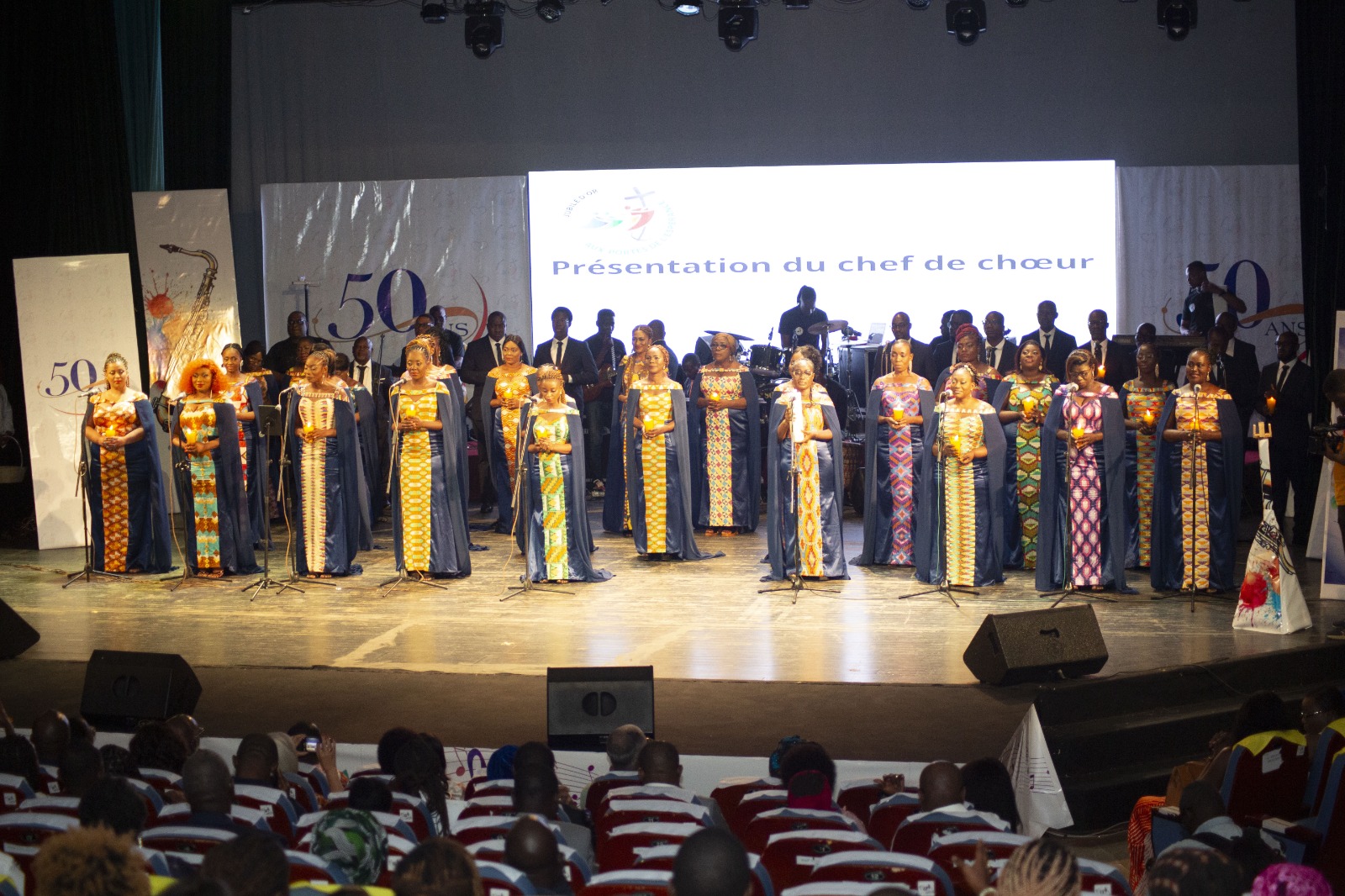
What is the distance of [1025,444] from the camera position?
9672 mm

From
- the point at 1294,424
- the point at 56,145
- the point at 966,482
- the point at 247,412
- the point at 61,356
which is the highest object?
the point at 56,145

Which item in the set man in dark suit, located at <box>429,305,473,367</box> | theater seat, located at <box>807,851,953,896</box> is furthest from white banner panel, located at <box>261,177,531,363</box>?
theater seat, located at <box>807,851,953,896</box>

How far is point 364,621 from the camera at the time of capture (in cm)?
843

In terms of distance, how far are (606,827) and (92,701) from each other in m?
3.28

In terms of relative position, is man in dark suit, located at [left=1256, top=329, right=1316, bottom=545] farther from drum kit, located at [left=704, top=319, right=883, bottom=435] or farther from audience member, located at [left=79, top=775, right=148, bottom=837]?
audience member, located at [left=79, top=775, right=148, bottom=837]

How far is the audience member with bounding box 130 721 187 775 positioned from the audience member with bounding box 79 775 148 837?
115 cm

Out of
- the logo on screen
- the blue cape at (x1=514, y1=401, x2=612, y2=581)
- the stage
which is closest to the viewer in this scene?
the stage

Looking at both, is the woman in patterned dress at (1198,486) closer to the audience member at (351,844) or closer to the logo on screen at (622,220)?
the audience member at (351,844)

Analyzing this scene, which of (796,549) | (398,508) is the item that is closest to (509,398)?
(398,508)

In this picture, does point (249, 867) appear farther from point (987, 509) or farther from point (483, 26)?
point (483, 26)

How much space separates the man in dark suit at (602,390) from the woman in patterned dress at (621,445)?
1030 millimetres

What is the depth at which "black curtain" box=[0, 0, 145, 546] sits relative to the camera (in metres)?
12.8

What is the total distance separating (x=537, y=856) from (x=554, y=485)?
627cm

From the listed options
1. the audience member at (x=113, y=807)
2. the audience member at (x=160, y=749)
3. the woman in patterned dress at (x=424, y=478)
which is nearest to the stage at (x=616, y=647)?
the woman in patterned dress at (x=424, y=478)
